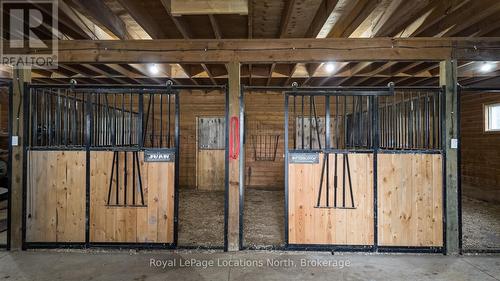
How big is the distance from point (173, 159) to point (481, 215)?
5107 millimetres

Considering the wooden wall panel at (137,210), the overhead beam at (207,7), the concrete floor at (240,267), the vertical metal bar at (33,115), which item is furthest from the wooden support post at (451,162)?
the vertical metal bar at (33,115)

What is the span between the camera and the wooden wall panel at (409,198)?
10.5 feet

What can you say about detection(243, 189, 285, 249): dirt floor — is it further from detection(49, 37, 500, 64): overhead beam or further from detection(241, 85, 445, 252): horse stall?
detection(49, 37, 500, 64): overhead beam

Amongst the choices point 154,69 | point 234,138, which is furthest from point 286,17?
point 154,69

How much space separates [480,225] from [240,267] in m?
3.75

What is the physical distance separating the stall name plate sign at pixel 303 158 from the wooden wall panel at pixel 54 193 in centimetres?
232

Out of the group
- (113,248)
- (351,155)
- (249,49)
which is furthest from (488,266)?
(113,248)

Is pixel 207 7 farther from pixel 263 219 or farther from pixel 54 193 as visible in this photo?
pixel 263 219

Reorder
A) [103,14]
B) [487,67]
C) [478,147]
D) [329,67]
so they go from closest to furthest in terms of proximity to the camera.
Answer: [103,14], [487,67], [329,67], [478,147]

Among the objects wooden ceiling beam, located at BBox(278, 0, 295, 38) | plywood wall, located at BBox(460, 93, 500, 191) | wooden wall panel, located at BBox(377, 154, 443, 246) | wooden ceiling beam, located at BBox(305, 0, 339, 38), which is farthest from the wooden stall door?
plywood wall, located at BBox(460, 93, 500, 191)

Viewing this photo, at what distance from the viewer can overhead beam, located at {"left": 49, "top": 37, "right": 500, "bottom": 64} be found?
10.7 feet

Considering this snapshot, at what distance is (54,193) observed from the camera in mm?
3303

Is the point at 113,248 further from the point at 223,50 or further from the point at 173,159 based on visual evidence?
the point at 223,50

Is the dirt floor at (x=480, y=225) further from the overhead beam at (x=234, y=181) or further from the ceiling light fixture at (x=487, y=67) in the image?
the overhead beam at (x=234, y=181)
